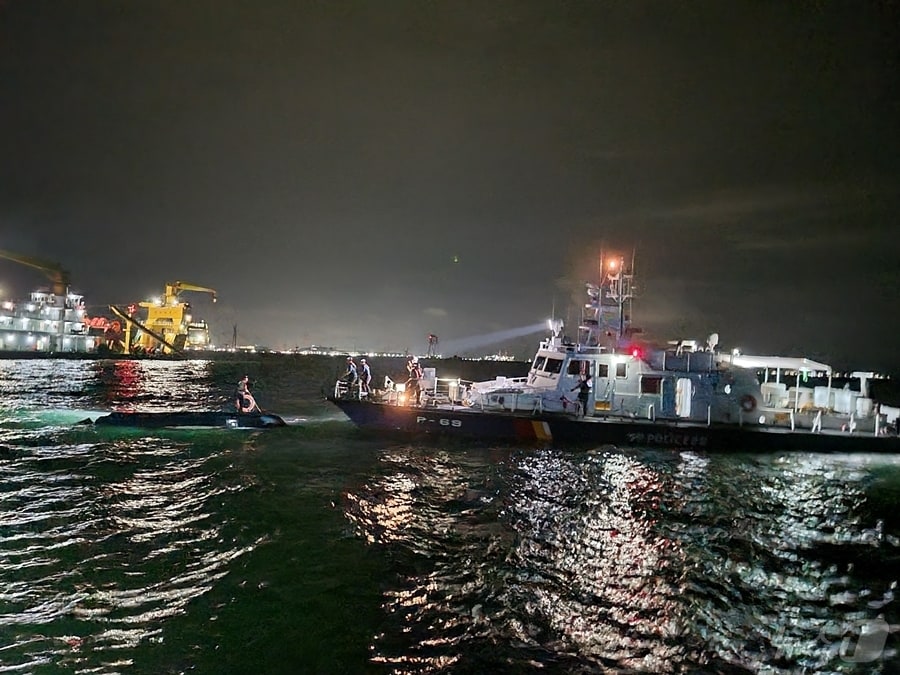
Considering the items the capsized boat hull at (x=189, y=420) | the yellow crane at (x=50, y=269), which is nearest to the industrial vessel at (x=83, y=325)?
the yellow crane at (x=50, y=269)

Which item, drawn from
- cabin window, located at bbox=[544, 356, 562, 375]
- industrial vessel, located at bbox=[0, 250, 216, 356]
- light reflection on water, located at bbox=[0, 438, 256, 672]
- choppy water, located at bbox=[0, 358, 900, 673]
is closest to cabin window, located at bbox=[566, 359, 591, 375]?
cabin window, located at bbox=[544, 356, 562, 375]

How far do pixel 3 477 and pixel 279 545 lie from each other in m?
10.1

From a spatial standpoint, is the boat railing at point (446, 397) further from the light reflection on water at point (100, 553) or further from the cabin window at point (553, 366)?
the light reflection on water at point (100, 553)

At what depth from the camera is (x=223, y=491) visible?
1428 centimetres

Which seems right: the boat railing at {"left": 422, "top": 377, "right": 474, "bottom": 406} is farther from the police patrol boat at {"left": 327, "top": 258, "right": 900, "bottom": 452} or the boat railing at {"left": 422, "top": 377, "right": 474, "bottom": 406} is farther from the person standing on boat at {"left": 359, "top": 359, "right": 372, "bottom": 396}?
the person standing on boat at {"left": 359, "top": 359, "right": 372, "bottom": 396}

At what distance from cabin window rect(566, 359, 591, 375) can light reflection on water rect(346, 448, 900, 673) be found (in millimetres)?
6041

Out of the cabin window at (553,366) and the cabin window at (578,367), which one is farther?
the cabin window at (553,366)

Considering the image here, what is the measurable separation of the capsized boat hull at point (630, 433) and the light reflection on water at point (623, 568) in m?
4.15

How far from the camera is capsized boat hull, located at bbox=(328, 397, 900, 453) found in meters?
22.2

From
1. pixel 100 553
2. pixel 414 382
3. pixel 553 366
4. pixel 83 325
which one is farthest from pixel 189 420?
pixel 83 325

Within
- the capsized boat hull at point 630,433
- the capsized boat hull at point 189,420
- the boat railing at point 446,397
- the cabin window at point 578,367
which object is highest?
the cabin window at point 578,367

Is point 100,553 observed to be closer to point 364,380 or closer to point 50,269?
point 364,380

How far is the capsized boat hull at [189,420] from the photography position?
79.5 ft

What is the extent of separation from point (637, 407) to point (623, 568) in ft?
47.2
